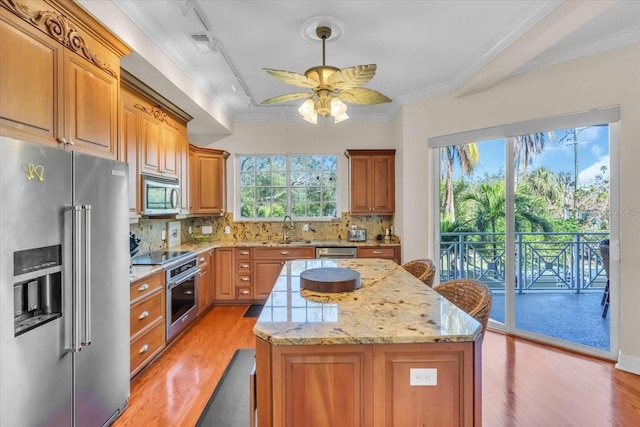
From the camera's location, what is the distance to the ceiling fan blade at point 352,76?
1858mm

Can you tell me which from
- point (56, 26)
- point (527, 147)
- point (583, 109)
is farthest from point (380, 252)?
point (56, 26)

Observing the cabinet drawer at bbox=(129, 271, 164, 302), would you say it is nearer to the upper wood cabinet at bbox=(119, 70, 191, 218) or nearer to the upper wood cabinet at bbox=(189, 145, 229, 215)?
the upper wood cabinet at bbox=(119, 70, 191, 218)

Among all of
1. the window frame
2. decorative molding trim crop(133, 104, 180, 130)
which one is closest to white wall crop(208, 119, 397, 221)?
the window frame

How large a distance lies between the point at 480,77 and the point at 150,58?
124 inches

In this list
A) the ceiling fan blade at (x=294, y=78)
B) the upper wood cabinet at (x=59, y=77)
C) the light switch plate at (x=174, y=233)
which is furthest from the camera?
the light switch plate at (x=174, y=233)

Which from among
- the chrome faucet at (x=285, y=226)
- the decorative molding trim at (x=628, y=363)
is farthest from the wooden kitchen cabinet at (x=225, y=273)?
the decorative molding trim at (x=628, y=363)

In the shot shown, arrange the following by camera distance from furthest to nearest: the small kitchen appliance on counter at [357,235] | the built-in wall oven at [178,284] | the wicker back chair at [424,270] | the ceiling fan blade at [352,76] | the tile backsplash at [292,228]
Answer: the tile backsplash at [292,228] < the small kitchen appliance on counter at [357,235] < the built-in wall oven at [178,284] < the wicker back chair at [424,270] < the ceiling fan blade at [352,76]

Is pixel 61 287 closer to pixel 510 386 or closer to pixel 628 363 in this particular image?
pixel 510 386

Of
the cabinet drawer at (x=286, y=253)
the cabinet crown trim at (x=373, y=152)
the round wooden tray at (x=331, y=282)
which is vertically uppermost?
the cabinet crown trim at (x=373, y=152)

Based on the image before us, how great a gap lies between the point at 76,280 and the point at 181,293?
171 cm

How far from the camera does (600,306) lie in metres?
3.02

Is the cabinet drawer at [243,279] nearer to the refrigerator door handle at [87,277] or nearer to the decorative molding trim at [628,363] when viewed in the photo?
the refrigerator door handle at [87,277]

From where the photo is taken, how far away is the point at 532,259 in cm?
338

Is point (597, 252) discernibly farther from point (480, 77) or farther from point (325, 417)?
point (325, 417)
